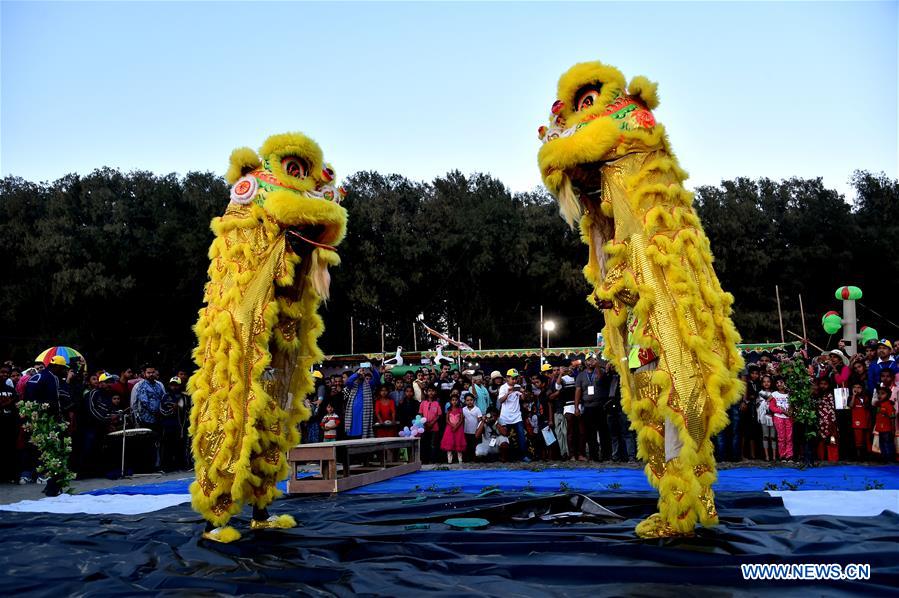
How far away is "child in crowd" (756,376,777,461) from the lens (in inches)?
408

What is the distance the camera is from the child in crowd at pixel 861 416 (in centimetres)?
974

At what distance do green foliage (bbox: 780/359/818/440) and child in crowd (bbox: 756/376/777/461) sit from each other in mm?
651

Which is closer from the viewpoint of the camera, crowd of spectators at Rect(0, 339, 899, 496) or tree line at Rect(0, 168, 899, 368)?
crowd of spectators at Rect(0, 339, 899, 496)

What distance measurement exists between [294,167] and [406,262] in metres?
21.5

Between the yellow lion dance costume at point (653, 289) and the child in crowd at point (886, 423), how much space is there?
6.72 meters

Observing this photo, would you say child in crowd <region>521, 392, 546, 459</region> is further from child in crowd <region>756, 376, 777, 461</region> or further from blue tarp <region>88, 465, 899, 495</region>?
child in crowd <region>756, 376, 777, 461</region>

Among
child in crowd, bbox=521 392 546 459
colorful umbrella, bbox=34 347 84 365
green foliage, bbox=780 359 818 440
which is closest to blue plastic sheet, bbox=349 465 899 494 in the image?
green foliage, bbox=780 359 818 440

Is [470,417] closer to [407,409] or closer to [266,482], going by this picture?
[407,409]

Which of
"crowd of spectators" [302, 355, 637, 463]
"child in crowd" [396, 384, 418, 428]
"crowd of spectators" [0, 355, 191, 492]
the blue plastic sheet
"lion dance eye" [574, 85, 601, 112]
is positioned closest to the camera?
"lion dance eye" [574, 85, 601, 112]

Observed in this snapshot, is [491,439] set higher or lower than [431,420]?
lower

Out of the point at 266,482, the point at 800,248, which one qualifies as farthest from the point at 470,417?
the point at 800,248

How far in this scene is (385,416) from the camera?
1277cm

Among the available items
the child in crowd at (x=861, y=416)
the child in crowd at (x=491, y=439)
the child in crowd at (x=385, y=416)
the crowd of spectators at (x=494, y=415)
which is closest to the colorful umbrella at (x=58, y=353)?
the crowd of spectators at (x=494, y=415)

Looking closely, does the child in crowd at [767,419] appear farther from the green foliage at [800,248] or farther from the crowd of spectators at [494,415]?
the green foliage at [800,248]
